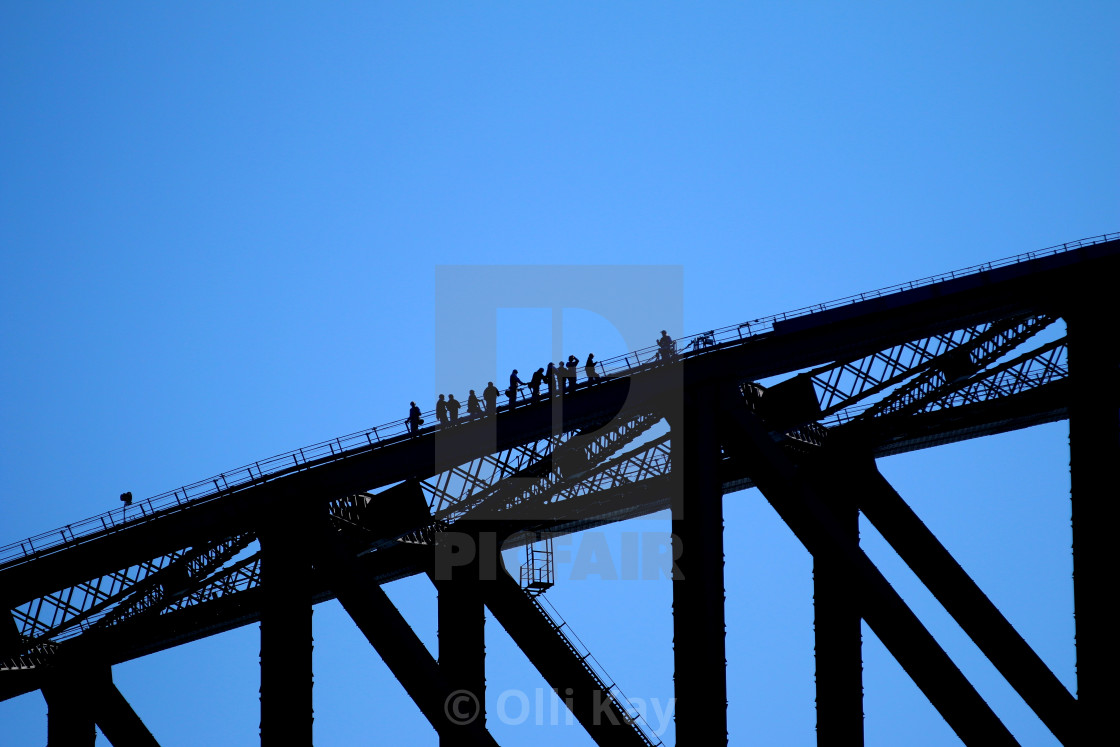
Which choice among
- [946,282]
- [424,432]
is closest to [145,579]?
[424,432]

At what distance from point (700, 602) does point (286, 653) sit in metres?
11.1

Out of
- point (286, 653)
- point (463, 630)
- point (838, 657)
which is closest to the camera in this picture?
point (286, 653)

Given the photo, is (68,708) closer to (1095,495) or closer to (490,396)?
(490,396)

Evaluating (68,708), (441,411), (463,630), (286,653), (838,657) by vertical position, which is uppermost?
(441,411)

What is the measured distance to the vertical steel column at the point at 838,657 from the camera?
146 feet

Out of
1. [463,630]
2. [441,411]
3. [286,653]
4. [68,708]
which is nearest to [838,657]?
[463,630]

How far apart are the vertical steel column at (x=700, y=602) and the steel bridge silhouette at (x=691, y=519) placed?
56 millimetres

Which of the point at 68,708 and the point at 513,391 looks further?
the point at 68,708

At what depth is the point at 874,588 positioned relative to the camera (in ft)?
121

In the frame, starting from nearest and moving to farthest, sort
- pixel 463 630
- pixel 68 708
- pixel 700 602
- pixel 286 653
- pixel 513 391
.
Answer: pixel 700 602 < pixel 286 653 < pixel 513 391 < pixel 463 630 < pixel 68 708

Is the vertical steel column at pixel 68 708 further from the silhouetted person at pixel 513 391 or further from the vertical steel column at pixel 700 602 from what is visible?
the vertical steel column at pixel 700 602

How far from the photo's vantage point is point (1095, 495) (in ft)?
124

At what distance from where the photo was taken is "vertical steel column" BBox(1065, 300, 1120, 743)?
3691 centimetres

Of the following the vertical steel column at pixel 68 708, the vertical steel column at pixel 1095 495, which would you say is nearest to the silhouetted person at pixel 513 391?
the vertical steel column at pixel 1095 495
